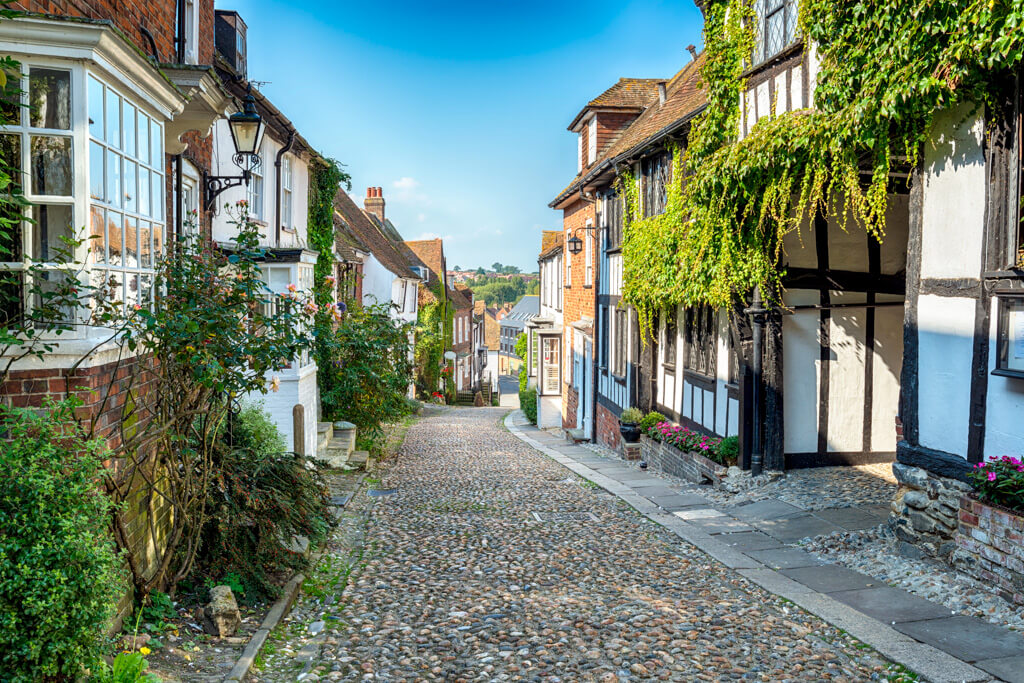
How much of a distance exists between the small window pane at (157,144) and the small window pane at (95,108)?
94cm

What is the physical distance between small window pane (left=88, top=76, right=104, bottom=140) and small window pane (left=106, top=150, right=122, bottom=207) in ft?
0.54

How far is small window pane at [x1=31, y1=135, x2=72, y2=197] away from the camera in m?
4.14

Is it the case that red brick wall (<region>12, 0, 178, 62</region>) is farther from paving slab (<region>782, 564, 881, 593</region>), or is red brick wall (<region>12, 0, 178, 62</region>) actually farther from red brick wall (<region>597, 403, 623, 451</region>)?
red brick wall (<region>597, 403, 623, 451</region>)

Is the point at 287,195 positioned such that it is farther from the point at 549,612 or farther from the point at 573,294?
the point at 549,612

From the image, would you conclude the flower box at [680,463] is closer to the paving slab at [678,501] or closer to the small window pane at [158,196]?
the paving slab at [678,501]

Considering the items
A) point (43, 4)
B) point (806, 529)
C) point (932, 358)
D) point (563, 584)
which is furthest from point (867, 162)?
point (43, 4)

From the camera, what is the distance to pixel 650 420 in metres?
14.1

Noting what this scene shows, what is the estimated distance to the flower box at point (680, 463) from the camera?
35.9 ft

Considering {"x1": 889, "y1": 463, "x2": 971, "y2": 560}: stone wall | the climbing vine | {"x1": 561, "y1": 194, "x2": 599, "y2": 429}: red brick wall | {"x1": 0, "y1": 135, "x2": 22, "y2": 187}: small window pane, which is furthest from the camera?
{"x1": 561, "y1": 194, "x2": 599, "y2": 429}: red brick wall

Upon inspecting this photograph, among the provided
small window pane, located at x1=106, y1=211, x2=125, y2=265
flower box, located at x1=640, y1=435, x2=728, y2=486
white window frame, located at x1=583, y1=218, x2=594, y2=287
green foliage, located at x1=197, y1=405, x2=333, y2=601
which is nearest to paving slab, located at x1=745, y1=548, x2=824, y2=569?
flower box, located at x1=640, y1=435, x2=728, y2=486

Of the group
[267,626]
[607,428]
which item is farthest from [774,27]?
[607,428]

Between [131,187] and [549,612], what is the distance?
4.39 m

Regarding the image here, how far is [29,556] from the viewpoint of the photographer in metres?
3.39

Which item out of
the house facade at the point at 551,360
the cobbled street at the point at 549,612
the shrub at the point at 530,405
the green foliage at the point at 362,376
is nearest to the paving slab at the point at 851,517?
the cobbled street at the point at 549,612
